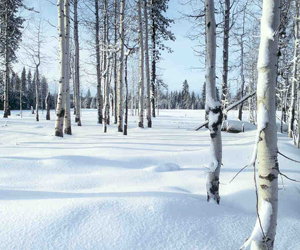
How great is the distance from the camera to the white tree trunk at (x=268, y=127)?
1.45m

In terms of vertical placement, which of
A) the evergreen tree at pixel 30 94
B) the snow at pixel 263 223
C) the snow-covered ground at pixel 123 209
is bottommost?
the snow-covered ground at pixel 123 209

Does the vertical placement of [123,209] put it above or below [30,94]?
below

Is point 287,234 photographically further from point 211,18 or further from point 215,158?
point 211,18

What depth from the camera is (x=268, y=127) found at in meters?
1.46

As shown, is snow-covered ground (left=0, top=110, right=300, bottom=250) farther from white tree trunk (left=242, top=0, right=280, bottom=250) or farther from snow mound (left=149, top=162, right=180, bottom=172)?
white tree trunk (left=242, top=0, right=280, bottom=250)

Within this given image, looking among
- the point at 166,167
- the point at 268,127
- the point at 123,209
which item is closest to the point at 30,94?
the point at 166,167

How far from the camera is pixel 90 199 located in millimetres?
2400

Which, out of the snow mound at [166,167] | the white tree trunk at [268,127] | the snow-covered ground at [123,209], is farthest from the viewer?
the snow mound at [166,167]

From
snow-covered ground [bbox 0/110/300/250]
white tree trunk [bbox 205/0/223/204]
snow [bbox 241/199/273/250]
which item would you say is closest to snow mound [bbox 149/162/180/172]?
A: snow-covered ground [bbox 0/110/300/250]

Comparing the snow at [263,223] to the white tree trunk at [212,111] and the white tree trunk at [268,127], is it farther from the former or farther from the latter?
the white tree trunk at [212,111]

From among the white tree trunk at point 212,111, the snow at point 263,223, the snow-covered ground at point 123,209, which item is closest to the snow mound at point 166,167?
the snow-covered ground at point 123,209

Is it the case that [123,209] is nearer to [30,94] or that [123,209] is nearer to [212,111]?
[212,111]

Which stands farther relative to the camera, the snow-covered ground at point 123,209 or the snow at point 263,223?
the snow-covered ground at point 123,209

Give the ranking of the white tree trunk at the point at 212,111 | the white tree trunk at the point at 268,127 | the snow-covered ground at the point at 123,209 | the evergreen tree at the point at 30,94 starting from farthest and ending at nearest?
the evergreen tree at the point at 30,94
the white tree trunk at the point at 212,111
the snow-covered ground at the point at 123,209
the white tree trunk at the point at 268,127
